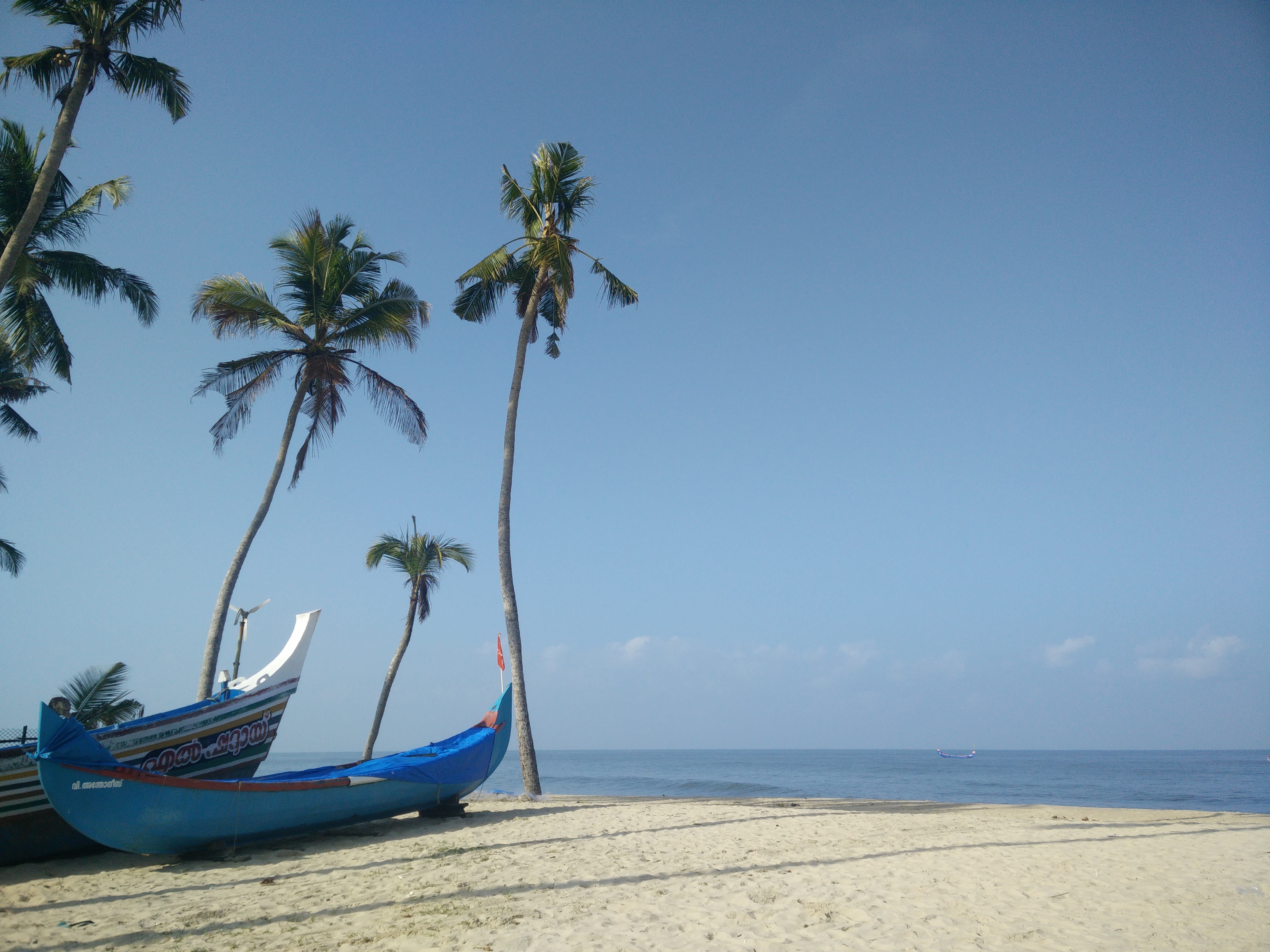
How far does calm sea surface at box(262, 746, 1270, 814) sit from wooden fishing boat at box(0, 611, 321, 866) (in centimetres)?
1647

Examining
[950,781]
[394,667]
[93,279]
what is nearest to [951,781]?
[950,781]

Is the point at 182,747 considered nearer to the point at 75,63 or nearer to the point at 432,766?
the point at 432,766

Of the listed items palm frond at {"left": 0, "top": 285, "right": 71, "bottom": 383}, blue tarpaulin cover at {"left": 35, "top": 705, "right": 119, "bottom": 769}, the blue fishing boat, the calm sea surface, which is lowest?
the calm sea surface

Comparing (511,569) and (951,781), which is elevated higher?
(511,569)

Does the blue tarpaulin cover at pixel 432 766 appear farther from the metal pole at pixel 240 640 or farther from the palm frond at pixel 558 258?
the palm frond at pixel 558 258

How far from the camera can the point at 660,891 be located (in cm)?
679

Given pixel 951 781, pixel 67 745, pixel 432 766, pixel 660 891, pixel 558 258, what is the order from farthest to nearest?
pixel 951 781
pixel 558 258
pixel 432 766
pixel 67 745
pixel 660 891

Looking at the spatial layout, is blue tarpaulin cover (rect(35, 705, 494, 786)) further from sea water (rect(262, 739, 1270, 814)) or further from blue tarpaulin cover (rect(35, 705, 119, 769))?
sea water (rect(262, 739, 1270, 814))

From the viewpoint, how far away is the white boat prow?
11.7m

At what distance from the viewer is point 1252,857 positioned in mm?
9102

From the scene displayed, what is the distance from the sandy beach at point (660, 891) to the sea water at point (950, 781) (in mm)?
11517

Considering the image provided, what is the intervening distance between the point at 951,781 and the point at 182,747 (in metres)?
47.5

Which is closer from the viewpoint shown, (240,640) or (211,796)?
(211,796)

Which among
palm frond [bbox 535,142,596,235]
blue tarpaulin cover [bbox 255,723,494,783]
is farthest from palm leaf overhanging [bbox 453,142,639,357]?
blue tarpaulin cover [bbox 255,723,494,783]
